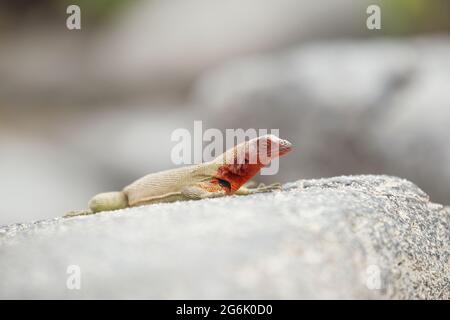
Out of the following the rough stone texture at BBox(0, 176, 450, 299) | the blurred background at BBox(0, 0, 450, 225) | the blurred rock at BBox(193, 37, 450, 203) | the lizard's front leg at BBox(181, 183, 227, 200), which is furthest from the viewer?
the blurred background at BBox(0, 0, 450, 225)

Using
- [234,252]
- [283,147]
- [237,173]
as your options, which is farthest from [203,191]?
[234,252]

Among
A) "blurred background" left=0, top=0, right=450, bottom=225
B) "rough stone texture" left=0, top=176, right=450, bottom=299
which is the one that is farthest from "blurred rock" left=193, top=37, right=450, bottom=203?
"rough stone texture" left=0, top=176, right=450, bottom=299

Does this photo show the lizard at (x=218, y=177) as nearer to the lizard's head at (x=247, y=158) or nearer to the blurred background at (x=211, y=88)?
the lizard's head at (x=247, y=158)

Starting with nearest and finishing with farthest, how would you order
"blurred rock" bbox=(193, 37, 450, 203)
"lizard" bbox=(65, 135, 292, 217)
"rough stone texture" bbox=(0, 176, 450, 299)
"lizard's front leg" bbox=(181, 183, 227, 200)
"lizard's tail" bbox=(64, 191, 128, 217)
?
"rough stone texture" bbox=(0, 176, 450, 299)
"lizard's front leg" bbox=(181, 183, 227, 200)
"lizard" bbox=(65, 135, 292, 217)
"lizard's tail" bbox=(64, 191, 128, 217)
"blurred rock" bbox=(193, 37, 450, 203)

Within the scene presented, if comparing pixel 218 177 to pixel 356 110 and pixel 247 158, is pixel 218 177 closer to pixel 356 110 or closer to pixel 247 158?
pixel 247 158

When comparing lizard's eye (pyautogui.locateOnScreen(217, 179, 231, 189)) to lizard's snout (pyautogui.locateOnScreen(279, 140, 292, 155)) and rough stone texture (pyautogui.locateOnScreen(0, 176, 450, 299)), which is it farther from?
rough stone texture (pyautogui.locateOnScreen(0, 176, 450, 299))

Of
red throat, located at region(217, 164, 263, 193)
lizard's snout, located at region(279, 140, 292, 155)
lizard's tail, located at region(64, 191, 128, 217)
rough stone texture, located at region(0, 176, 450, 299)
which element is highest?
lizard's snout, located at region(279, 140, 292, 155)

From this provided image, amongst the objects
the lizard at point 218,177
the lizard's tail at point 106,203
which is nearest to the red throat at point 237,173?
the lizard at point 218,177
